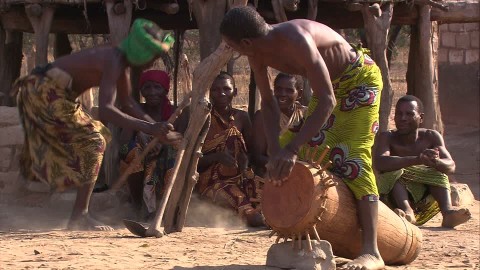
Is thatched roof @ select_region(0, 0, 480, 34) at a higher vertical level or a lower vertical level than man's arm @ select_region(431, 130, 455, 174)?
higher

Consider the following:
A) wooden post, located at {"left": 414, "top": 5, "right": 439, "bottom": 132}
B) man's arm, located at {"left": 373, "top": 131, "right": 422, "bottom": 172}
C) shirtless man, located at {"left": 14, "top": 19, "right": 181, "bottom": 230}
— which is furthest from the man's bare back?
wooden post, located at {"left": 414, "top": 5, "right": 439, "bottom": 132}

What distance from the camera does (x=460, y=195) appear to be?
9.02 m

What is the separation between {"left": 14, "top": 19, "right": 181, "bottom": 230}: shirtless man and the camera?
6.18m

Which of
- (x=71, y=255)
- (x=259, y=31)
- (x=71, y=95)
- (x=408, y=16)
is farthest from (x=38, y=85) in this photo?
(x=408, y=16)

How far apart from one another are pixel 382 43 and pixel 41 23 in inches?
118

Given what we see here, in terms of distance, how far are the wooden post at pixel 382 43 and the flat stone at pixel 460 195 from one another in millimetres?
895

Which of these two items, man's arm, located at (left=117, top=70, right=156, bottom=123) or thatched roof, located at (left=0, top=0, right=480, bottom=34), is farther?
thatched roof, located at (left=0, top=0, right=480, bottom=34)

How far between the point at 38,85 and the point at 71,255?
144cm

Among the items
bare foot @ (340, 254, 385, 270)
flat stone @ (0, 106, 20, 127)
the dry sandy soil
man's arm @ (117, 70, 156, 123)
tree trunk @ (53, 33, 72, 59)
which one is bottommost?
the dry sandy soil

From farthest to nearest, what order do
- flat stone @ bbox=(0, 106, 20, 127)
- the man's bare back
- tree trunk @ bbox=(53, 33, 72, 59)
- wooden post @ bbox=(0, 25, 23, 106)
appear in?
tree trunk @ bbox=(53, 33, 72, 59), wooden post @ bbox=(0, 25, 23, 106), flat stone @ bbox=(0, 106, 20, 127), the man's bare back

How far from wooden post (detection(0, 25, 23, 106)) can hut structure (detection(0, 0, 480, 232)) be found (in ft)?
0.03

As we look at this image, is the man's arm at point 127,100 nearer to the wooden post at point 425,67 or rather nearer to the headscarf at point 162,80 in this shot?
the headscarf at point 162,80

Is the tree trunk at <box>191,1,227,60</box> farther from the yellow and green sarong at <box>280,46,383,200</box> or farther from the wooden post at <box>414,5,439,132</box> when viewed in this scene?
the yellow and green sarong at <box>280,46,383,200</box>

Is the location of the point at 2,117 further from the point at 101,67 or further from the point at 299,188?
the point at 299,188
